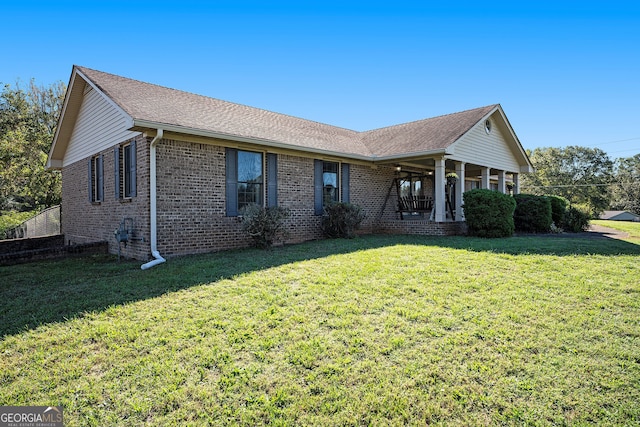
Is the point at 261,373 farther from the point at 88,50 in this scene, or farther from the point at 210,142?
the point at 88,50

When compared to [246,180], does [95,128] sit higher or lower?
higher

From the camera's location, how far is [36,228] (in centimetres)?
1565

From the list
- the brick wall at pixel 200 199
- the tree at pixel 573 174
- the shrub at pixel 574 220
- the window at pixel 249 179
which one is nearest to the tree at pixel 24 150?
the brick wall at pixel 200 199

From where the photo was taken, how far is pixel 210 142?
27.9 ft

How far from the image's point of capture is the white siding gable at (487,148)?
41.5 feet

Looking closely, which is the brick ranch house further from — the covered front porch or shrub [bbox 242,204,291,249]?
shrub [bbox 242,204,291,249]

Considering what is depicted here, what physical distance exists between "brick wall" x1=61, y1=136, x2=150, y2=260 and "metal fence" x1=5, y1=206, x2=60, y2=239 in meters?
2.59

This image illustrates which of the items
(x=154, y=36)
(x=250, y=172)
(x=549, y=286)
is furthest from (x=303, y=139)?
(x=549, y=286)

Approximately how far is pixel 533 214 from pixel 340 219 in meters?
7.34

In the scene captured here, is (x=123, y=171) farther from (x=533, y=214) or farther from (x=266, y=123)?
(x=533, y=214)

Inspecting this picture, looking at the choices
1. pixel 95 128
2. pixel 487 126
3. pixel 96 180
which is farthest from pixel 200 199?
pixel 487 126

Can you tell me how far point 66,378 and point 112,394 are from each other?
566mm

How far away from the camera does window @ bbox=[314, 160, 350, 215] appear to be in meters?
11.0

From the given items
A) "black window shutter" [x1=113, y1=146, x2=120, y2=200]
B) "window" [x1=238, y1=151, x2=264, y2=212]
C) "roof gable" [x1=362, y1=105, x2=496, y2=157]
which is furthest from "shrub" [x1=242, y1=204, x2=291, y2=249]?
"roof gable" [x1=362, y1=105, x2=496, y2=157]
